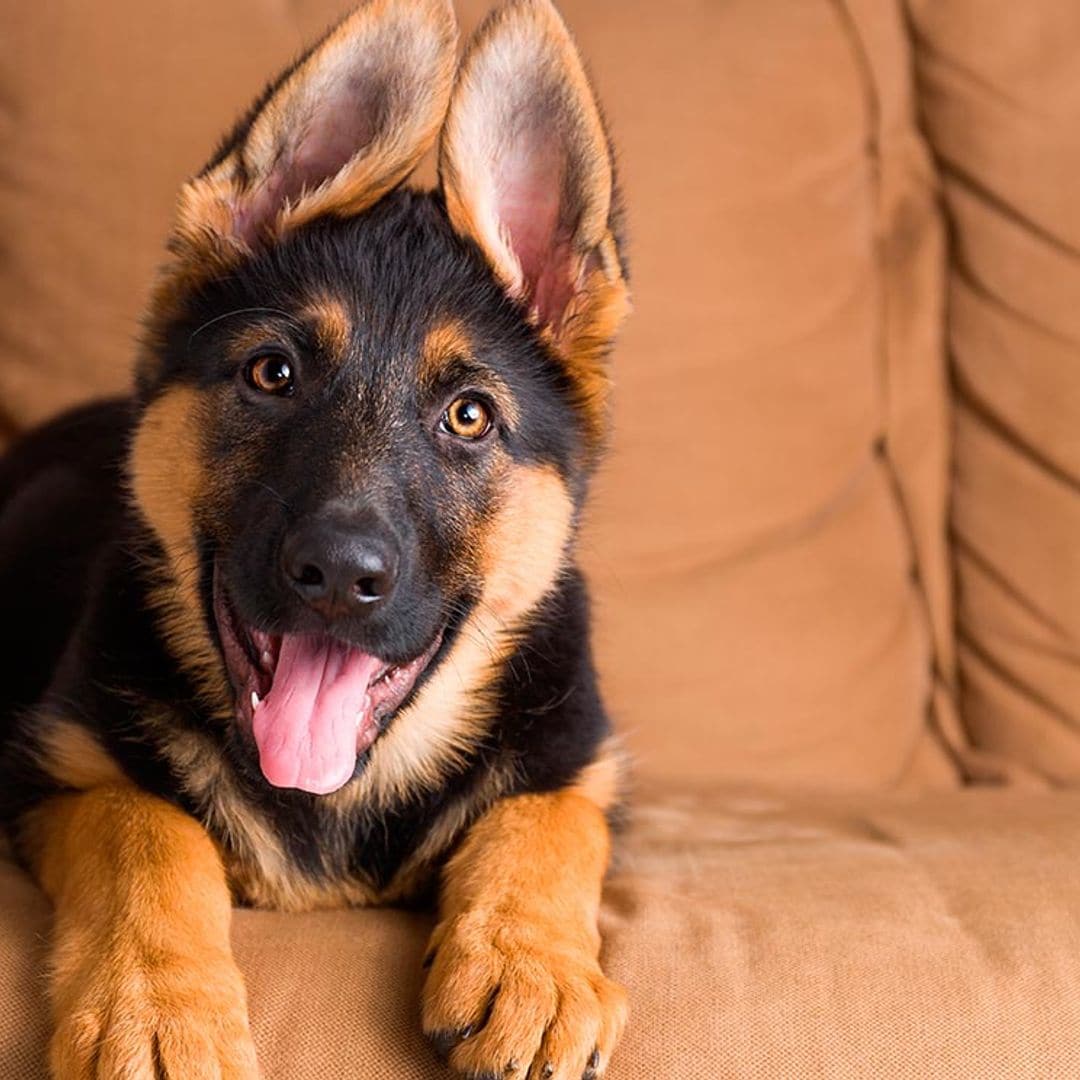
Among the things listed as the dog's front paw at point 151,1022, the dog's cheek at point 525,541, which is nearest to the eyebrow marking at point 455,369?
the dog's cheek at point 525,541

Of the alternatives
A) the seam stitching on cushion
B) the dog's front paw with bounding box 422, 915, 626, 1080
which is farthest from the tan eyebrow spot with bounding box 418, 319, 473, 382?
the seam stitching on cushion

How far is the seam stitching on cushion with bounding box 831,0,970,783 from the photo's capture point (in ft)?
11.3

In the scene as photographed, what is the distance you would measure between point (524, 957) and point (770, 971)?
37 cm

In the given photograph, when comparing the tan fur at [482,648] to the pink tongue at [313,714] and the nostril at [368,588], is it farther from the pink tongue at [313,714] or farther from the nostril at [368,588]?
the nostril at [368,588]

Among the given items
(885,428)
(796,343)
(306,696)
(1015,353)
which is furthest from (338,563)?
(1015,353)

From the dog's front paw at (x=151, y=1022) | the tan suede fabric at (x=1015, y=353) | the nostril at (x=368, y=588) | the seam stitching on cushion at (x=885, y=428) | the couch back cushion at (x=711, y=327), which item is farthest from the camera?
the seam stitching on cushion at (x=885, y=428)

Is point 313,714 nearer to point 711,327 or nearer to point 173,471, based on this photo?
point 173,471

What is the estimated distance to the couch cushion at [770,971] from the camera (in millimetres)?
1810

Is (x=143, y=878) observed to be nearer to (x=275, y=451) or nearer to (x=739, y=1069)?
(x=275, y=451)

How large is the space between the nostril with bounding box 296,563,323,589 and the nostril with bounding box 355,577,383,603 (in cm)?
5

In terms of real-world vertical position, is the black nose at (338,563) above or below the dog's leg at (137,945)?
above

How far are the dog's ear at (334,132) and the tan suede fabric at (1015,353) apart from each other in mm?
1634

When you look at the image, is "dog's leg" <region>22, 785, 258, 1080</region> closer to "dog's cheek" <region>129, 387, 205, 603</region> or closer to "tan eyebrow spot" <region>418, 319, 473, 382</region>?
"dog's cheek" <region>129, 387, 205, 603</region>

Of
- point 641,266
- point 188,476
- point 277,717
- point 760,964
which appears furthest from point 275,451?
point 641,266
